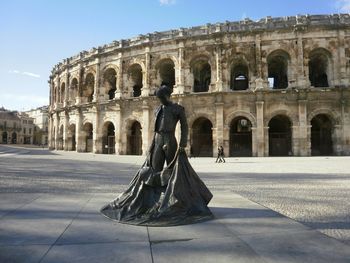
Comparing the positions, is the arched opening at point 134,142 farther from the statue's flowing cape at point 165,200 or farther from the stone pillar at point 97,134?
the statue's flowing cape at point 165,200

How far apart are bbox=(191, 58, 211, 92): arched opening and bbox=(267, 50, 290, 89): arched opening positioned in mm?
5049

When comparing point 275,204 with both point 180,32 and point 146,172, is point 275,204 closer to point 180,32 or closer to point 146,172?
A: point 146,172

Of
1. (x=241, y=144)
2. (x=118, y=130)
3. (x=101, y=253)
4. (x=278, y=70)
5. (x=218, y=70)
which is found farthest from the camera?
(x=278, y=70)

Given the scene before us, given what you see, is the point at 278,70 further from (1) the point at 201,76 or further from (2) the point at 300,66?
(1) the point at 201,76

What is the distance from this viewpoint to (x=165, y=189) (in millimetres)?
4379

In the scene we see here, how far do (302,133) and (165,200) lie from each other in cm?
1877

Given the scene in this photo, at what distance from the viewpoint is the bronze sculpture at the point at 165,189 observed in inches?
159

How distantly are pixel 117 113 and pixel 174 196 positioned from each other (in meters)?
21.4

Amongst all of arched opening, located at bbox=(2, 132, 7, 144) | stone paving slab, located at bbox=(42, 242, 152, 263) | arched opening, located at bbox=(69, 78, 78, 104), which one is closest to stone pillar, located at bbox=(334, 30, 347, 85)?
stone paving slab, located at bbox=(42, 242, 152, 263)

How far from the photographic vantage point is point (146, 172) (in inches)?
177

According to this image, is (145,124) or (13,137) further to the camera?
(13,137)

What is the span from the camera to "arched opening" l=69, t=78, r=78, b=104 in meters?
30.0

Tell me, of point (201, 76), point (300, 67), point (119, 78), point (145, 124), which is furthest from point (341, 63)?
point (119, 78)

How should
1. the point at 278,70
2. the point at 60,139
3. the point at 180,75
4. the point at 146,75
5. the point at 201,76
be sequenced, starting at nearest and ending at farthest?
the point at 180,75 < the point at 146,75 < the point at 278,70 < the point at 201,76 < the point at 60,139
